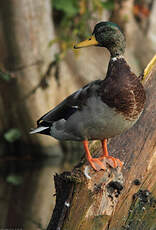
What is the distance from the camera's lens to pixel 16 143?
30.9 feet

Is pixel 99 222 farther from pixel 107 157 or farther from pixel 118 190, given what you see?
pixel 107 157

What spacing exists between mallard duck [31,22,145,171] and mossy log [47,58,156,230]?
144 mm

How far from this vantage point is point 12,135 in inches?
348

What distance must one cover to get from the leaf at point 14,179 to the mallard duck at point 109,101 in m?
4.05

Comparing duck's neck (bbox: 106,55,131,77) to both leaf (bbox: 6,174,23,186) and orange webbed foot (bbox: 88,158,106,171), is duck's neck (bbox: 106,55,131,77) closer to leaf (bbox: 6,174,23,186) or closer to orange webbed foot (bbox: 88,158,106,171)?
orange webbed foot (bbox: 88,158,106,171)

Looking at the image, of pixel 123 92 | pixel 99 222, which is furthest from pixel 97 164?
pixel 123 92

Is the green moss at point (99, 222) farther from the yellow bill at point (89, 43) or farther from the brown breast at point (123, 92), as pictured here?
the yellow bill at point (89, 43)

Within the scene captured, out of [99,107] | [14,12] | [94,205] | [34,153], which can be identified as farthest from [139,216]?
[34,153]

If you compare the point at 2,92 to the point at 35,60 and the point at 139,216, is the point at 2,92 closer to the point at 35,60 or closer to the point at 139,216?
the point at 35,60

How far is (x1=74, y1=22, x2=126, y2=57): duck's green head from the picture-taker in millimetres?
3125

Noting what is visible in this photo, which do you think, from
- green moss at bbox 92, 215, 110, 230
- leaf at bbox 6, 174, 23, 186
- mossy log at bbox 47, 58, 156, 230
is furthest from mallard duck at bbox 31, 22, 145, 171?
leaf at bbox 6, 174, 23, 186

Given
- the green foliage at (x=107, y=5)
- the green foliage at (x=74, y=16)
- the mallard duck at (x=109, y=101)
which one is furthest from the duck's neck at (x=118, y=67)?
the green foliage at (x=107, y=5)

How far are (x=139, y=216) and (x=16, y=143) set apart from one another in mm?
6325

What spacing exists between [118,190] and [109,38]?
0.99 m
